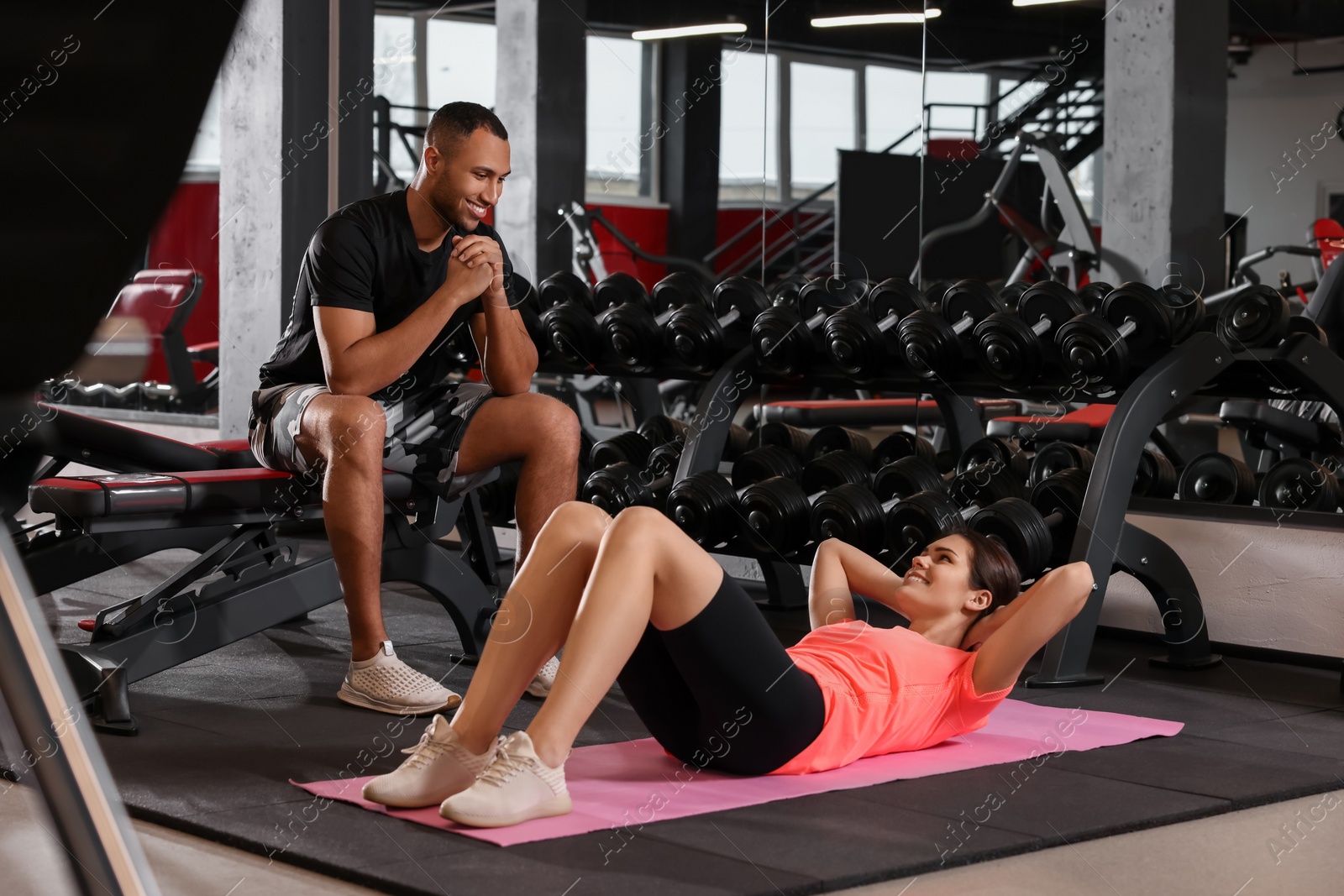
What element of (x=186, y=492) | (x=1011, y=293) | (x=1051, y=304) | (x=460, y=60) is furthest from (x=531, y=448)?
(x=460, y=60)

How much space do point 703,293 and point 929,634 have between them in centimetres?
175

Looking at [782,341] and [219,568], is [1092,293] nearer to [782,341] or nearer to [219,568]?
[782,341]

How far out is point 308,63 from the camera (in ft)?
16.6

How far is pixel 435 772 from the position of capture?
6.39 feet

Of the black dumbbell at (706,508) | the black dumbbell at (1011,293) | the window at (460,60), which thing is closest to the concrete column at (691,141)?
the window at (460,60)

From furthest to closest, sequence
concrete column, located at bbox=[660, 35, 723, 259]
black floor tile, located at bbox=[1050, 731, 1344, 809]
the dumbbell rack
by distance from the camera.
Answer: concrete column, located at bbox=[660, 35, 723, 259] < the dumbbell rack < black floor tile, located at bbox=[1050, 731, 1344, 809]

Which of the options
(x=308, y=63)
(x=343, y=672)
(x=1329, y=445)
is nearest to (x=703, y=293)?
(x=343, y=672)

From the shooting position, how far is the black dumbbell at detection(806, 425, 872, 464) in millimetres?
3949

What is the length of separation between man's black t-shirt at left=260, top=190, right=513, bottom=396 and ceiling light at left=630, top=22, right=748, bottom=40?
2066 millimetres

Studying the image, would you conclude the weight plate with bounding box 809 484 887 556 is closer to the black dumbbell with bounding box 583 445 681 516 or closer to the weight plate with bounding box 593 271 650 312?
the black dumbbell with bounding box 583 445 681 516

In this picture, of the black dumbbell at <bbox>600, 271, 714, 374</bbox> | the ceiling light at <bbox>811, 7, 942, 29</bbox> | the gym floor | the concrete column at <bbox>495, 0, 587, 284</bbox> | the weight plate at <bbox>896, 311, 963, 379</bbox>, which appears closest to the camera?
the gym floor

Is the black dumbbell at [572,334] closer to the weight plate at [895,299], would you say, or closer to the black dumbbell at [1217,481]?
the weight plate at [895,299]

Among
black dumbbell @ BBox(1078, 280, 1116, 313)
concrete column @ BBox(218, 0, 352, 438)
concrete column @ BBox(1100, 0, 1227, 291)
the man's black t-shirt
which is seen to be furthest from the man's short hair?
concrete column @ BBox(218, 0, 352, 438)

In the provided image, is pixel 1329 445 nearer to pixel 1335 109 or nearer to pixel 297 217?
pixel 1335 109
